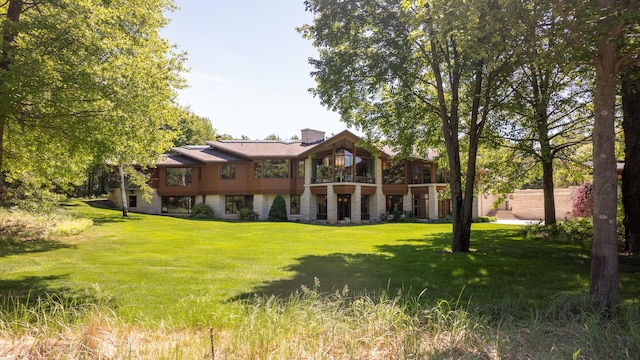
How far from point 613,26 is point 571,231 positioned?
13093 millimetres

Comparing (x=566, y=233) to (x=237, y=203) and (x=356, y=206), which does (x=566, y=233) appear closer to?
(x=356, y=206)

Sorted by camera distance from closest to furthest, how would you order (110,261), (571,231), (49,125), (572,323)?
(572,323)
(49,125)
(110,261)
(571,231)

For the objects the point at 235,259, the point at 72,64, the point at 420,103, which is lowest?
the point at 235,259

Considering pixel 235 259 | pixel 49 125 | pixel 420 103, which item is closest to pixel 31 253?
pixel 49 125

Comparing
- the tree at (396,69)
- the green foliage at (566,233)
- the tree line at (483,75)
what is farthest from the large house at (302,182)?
the tree at (396,69)

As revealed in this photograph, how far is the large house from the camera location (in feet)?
97.2

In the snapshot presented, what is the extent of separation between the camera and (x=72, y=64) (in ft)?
24.4

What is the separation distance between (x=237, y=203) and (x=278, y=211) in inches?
176

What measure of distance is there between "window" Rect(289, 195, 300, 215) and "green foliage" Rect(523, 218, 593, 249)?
17.3m

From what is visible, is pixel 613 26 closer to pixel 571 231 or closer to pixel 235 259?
pixel 235 259

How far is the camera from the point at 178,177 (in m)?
33.1

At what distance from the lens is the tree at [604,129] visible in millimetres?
5395

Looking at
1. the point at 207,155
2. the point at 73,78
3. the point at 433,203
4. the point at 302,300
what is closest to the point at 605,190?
the point at 302,300

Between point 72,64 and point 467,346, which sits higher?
A: point 72,64
